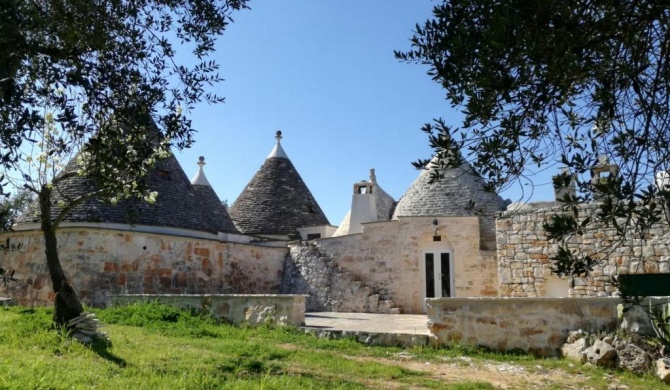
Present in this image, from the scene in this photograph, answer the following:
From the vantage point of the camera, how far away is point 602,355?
24.0 feet

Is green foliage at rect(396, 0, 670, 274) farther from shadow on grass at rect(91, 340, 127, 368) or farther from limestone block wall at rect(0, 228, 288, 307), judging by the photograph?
limestone block wall at rect(0, 228, 288, 307)

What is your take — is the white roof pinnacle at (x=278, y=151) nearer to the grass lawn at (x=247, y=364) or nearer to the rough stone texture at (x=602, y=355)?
the grass lawn at (x=247, y=364)

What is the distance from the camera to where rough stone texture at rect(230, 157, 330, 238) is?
20.5 m

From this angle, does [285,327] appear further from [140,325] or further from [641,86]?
[641,86]

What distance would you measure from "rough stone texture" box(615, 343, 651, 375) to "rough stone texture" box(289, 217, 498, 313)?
8.10 m

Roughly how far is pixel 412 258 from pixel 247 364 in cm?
993

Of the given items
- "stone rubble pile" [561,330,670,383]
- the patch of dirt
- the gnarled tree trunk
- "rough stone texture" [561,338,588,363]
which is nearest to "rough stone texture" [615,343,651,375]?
"stone rubble pile" [561,330,670,383]

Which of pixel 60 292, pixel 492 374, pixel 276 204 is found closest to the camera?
pixel 492 374

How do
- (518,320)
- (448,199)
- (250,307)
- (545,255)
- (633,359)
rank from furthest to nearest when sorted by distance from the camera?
(448,199) → (545,255) → (250,307) → (518,320) → (633,359)

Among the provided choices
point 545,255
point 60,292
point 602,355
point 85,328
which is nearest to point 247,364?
point 85,328

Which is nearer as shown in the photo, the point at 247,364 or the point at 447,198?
the point at 247,364

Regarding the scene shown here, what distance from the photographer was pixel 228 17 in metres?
6.55

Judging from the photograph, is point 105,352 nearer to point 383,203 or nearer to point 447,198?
point 447,198

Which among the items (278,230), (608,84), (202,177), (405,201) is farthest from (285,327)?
(202,177)
